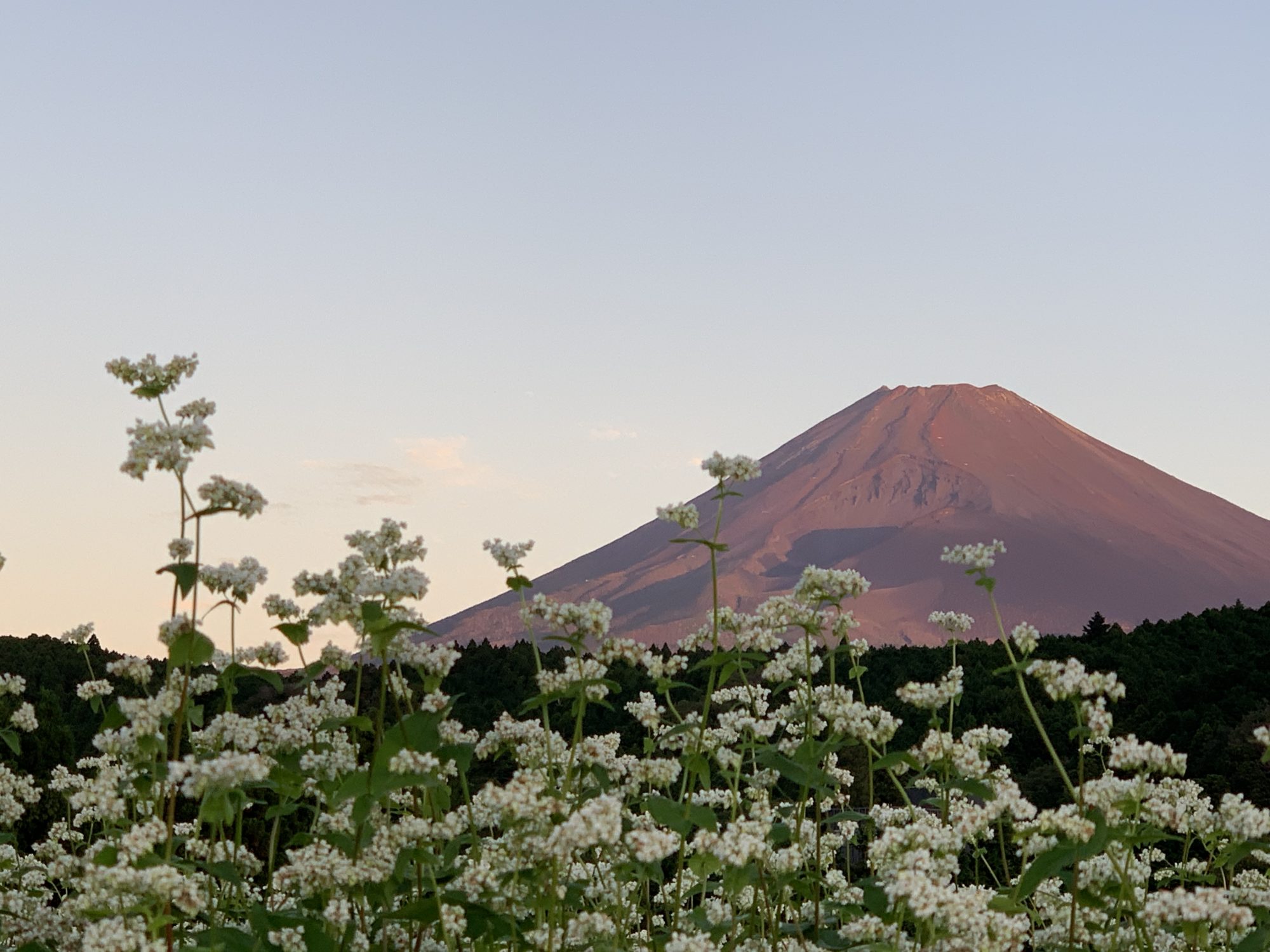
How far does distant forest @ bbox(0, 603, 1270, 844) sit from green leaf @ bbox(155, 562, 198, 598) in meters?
7.11

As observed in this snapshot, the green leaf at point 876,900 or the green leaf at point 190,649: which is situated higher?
the green leaf at point 190,649

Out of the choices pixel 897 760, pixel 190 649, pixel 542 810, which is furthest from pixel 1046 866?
pixel 190 649

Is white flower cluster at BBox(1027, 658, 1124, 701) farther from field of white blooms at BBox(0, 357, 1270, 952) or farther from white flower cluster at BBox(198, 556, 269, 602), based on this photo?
white flower cluster at BBox(198, 556, 269, 602)

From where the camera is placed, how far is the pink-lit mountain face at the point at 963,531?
506 ft

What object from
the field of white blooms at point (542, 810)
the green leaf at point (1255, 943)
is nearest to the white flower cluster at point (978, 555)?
the field of white blooms at point (542, 810)

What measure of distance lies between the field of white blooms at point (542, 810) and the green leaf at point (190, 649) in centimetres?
1

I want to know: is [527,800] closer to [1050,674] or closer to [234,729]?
[234,729]

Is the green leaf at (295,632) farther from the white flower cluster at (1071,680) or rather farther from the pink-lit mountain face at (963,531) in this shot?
the pink-lit mountain face at (963,531)

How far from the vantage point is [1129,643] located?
2612 centimetres

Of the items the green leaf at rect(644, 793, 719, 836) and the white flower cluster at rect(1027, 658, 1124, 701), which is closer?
the green leaf at rect(644, 793, 719, 836)

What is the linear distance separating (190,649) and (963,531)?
537 feet

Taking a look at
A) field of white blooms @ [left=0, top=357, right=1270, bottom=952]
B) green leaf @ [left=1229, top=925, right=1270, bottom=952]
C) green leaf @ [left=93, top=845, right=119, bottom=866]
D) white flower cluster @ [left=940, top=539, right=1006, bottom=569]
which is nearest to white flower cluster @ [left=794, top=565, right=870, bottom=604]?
field of white blooms @ [left=0, top=357, right=1270, bottom=952]

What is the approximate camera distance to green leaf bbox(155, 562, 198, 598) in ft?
16.8

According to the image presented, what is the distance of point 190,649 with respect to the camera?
5.19 m
